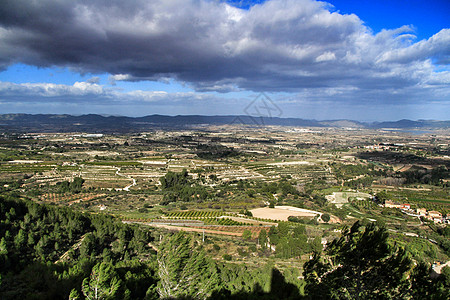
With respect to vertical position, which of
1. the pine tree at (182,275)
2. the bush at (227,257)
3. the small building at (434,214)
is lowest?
the small building at (434,214)

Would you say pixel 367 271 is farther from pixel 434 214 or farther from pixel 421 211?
pixel 421 211

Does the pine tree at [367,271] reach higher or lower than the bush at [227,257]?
higher

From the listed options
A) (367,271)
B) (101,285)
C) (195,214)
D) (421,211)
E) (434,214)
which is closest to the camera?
(367,271)

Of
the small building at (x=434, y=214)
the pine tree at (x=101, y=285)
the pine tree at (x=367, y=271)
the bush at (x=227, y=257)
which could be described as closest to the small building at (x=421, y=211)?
the small building at (x=434, y=214)

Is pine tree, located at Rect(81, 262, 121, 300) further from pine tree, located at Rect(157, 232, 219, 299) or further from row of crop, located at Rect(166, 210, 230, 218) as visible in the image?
row of crop, located at Rect(166, 210, 230, 218)

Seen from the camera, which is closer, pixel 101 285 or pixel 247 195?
pixel 101 285

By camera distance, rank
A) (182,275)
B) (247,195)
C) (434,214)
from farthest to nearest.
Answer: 1. (247,195)
2. (434,214)
3. (182,275)

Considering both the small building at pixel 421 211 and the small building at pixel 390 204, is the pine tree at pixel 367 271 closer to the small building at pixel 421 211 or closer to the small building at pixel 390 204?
the small building at pixel 421 211

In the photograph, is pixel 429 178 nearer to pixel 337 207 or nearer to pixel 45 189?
pixel 337 207

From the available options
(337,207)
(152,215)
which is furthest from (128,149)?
(337,207)

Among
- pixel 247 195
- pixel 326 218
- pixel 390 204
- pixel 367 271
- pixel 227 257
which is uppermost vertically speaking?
pixel 367 271

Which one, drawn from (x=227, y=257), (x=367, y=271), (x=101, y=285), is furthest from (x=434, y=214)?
(x=101, y=285)
